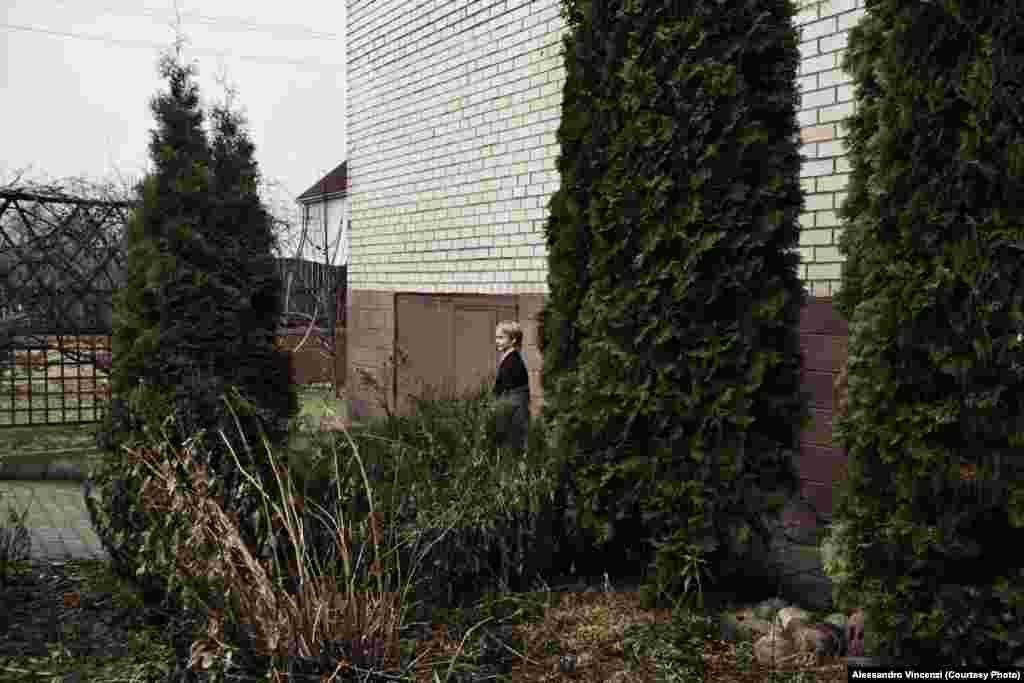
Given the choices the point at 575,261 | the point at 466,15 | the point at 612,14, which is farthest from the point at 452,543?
the point at 466,15

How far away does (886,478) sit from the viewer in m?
3.43

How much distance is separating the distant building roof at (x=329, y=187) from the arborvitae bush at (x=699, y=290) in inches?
1027

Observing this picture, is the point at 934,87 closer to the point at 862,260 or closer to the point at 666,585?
the point at 862,260

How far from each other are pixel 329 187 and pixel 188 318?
26.8 meters

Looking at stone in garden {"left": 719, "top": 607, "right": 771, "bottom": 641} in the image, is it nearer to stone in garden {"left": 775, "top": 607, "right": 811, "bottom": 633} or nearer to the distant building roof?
stone in garden {"left": 775, "top": 607, "right": 811, "bottom": 633}

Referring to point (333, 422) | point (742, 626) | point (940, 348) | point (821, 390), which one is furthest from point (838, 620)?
point (333, 422)

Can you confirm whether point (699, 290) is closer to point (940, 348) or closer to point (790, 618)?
point (940, 348)

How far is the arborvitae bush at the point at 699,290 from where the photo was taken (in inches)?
163

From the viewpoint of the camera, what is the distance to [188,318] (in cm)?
545

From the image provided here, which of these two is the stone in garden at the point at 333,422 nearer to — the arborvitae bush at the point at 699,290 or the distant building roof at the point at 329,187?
the arborvitae bush at the point at 699,290

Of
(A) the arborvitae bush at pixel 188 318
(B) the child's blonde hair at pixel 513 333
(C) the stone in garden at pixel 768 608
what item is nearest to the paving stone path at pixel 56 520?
(A) the arborvitae bush at pixel 188 318

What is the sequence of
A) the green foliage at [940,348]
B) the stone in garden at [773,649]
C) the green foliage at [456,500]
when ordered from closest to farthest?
the green foliage at [940,348], the stone in garden at [773,649], the green foliage at [456,500]

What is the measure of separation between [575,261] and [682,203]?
818 mm

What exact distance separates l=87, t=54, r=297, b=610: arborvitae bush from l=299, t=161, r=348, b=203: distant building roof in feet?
78.8
